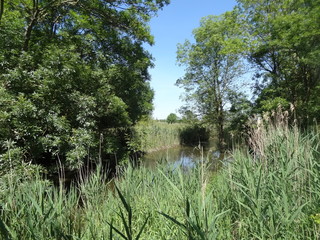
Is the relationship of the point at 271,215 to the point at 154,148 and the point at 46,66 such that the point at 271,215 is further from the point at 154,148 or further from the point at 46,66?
the point at 154,148

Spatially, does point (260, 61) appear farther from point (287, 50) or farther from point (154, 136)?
point (154, 136)

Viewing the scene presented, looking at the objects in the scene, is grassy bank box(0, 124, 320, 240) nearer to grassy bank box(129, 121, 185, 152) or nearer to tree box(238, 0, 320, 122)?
tree box(238, 0, 320, 122)

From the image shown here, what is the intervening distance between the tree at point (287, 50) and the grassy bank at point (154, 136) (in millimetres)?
5816

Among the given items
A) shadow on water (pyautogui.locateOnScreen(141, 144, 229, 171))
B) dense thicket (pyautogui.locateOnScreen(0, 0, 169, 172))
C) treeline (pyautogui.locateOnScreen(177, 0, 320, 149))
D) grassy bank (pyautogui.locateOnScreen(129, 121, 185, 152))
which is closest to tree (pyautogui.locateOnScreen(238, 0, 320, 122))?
treeline (pyautogui.locateOnScreen(177, 0, 320, 149))

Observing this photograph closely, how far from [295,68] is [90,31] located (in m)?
9.70

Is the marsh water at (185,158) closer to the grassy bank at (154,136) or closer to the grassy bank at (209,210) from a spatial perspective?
the grassy bank at (209,210)

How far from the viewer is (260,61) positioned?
432 inches

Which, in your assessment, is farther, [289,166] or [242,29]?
[242,29]

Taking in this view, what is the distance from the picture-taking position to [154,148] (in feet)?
51.5

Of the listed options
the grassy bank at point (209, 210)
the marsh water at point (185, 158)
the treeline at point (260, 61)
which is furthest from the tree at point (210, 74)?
the grassy bank at point (209, 210)

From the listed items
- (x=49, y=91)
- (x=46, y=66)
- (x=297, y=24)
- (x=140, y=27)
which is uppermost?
(x=140, y=27)

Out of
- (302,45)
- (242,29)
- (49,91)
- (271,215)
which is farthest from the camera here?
(242,29)

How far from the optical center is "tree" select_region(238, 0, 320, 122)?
7.49m

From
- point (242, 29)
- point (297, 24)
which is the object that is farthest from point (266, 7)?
point (297, 24)
